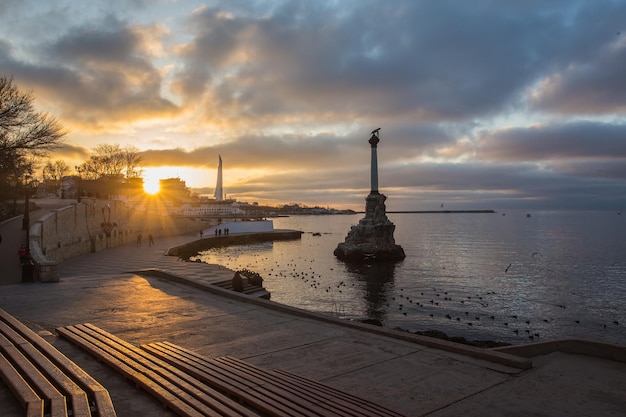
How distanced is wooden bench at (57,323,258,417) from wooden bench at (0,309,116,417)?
2.28 ft

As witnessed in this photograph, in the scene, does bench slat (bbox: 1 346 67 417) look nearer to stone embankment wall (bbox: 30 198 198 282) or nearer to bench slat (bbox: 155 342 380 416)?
bench slat (bbox: 155 342 380 416)

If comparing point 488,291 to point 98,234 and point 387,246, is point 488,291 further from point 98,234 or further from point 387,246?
point 98,234

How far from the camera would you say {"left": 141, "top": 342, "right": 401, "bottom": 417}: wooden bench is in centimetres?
564

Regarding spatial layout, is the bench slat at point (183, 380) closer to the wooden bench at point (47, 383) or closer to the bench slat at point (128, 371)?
the bench slat at point (128, 371)

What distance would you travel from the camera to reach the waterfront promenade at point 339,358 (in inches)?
253

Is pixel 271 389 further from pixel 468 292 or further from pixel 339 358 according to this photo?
pixel 468 292

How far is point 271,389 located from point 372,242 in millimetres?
51754

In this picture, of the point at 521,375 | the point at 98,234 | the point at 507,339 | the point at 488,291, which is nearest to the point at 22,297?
the point at 521,375

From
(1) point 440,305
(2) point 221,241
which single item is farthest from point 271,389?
(2) point 221,241

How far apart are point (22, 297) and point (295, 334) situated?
394 inches

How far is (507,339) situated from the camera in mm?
21125

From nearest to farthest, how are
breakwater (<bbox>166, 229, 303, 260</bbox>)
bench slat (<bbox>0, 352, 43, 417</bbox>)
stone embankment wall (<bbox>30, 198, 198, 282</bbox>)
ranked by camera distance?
bench slat (<bbox>0, 352, 43, 417</bbox>), stone embankment wall (<bbox>30, 198, 198, 282</bbox>), breakwater (<bbox>166, 229, 303, 260</bbox>)

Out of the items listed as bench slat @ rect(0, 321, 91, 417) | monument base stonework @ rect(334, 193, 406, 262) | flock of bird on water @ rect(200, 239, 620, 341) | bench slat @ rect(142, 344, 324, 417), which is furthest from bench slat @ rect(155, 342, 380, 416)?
monument base stonework @ rect(334, 193, 406, 262)

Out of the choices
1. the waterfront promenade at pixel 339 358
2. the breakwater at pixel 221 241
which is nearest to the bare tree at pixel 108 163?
the breakwater at pixel 221 241
